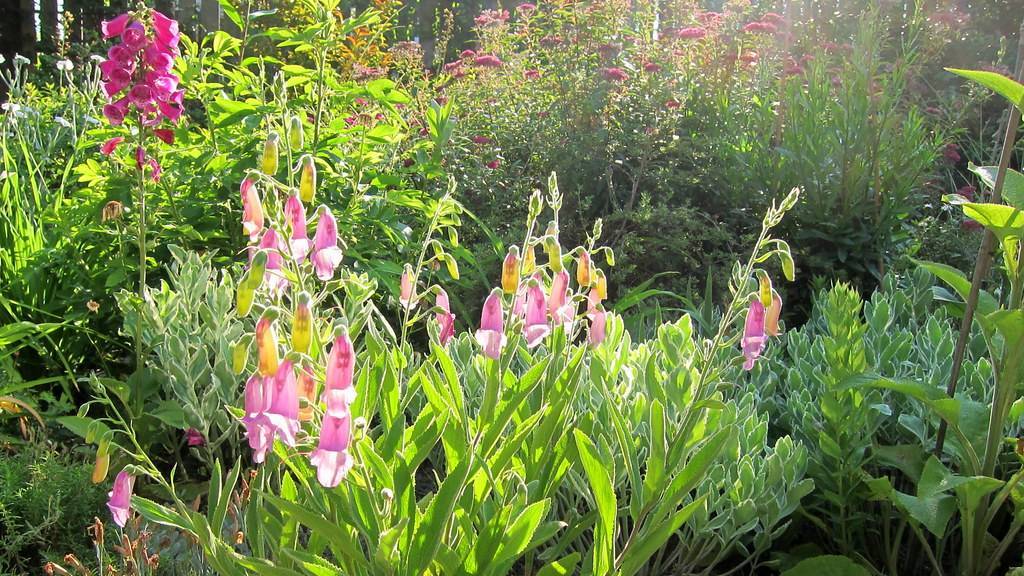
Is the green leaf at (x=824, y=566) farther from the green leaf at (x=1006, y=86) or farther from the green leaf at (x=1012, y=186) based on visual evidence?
the green leaf at (x=1006, y=86)

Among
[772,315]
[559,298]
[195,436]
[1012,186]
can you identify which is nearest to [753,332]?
[772,315]

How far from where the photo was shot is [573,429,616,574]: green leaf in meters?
1.38

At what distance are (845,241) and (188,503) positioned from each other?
9.28 feet

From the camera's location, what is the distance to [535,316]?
1.42m

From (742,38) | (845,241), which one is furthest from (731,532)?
(742,38)

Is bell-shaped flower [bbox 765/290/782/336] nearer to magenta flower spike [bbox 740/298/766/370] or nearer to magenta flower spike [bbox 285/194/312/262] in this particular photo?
magenta flower spike [bbox 740/298/766/370]

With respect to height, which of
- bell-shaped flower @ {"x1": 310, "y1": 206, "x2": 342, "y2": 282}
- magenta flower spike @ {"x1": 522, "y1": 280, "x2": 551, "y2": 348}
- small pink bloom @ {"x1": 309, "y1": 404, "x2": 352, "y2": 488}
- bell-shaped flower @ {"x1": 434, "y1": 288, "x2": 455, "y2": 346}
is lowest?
bell-shaped flower @ {"x1": 434, "y1": 288, "x2": 455, "y2": 346}

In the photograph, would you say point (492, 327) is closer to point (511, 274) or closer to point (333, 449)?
point (511, 274)

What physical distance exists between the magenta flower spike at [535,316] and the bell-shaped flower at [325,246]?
338 mm

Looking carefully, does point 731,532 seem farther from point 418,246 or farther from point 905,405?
point 418,246

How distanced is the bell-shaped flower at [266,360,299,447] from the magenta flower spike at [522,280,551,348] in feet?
1.55

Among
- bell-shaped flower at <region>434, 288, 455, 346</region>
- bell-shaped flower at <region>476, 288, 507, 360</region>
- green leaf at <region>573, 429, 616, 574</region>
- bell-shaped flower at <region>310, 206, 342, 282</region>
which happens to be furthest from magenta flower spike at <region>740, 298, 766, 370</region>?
bell-shaped flower at <region>310, 206, 342, 282</region>

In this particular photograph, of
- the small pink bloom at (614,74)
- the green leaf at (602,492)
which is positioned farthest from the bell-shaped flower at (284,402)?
the small pink bloom at (614,74)

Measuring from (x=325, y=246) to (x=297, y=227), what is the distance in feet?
0.17
